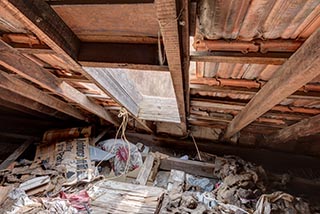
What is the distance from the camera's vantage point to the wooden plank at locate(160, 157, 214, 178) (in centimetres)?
365

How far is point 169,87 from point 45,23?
2.53 meters

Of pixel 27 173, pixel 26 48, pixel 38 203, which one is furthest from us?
pixel 27 173

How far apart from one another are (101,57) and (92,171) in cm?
270

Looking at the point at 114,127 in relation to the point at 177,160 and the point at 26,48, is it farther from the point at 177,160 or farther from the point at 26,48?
the point at 26,48

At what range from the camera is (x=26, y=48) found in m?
1.47

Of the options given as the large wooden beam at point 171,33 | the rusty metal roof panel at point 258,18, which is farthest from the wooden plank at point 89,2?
the rusty metal roof panel at point 258,18

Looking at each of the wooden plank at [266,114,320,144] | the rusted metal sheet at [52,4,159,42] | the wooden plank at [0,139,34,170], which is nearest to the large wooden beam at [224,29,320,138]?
the rusted metal sheet at [52,4,159,42]

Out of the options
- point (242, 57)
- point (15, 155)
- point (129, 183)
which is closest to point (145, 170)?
point (129, 183)

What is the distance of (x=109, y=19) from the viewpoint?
1.10 m

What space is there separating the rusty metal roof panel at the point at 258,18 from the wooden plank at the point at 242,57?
0.39 ft

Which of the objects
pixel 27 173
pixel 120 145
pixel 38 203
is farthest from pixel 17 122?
pixel 38 203

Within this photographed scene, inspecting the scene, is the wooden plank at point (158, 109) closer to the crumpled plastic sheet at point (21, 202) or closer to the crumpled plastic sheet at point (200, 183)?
the crumpled plastic sheet at point (200, 183)

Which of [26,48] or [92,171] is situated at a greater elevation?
[26,48]

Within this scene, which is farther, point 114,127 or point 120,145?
point 114,127
